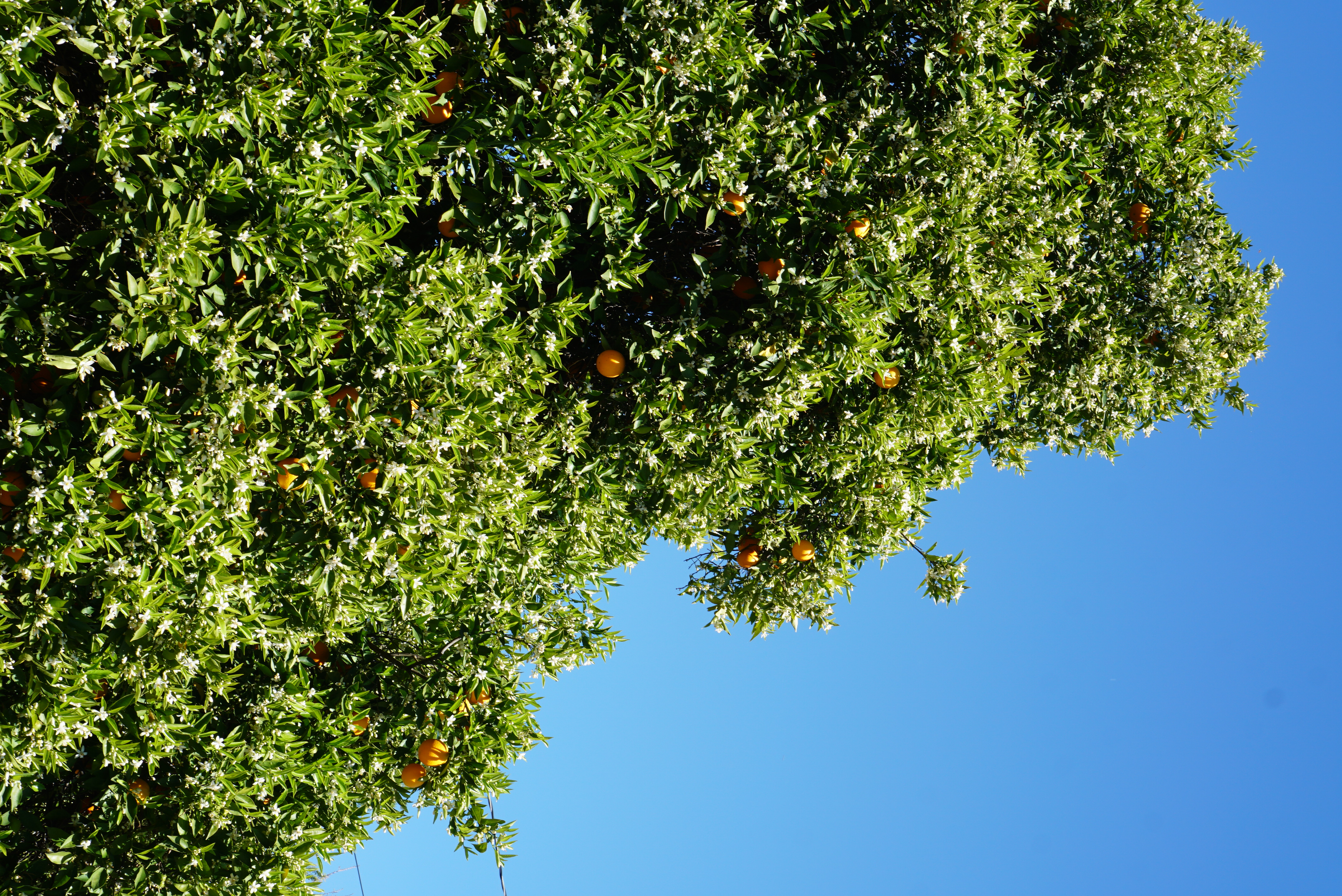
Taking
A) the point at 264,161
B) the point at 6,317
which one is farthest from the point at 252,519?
the point at 264,161

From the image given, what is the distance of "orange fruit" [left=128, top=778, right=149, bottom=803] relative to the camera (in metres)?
6.22

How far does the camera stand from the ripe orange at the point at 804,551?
352 inches

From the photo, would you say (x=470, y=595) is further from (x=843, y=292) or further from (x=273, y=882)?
(x=843, y=292)

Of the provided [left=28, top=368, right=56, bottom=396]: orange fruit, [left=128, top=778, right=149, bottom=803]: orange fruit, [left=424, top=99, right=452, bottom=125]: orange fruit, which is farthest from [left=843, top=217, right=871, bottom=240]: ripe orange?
[left=128, top=778, right=149, bottom=803]: orange fruit

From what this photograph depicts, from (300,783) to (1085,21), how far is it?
9.34 metres

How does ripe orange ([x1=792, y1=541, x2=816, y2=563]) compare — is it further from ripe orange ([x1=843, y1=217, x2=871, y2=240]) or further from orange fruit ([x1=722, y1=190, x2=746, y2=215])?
orange fruit ([x1=722, y1=190, x2=746, y2=215])

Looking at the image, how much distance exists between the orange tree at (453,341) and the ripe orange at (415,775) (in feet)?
0.14

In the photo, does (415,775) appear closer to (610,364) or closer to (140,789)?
(140,789)

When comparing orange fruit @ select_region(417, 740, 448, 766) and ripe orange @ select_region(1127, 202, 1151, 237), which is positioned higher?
ripe orange @ select_region(1127, 202, 1151, 237)

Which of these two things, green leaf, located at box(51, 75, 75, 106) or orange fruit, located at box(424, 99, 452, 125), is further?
orange fruit, located at box(424, 99, 452, 125)

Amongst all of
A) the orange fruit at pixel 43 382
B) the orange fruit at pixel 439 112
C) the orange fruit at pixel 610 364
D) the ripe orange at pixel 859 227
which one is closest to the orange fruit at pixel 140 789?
the orange fruit at pixel 43 382

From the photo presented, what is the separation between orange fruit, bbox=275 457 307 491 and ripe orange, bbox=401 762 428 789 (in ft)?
8.66

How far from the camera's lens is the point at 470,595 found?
7.89m

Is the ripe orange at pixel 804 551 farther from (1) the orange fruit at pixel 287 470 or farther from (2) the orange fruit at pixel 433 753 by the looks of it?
(1) the orange fruit at pixel 287 470
